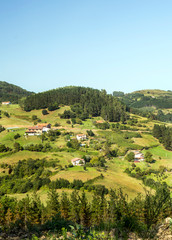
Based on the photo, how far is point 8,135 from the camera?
103000 mm

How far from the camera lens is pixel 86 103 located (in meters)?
163

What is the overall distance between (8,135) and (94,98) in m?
92.0

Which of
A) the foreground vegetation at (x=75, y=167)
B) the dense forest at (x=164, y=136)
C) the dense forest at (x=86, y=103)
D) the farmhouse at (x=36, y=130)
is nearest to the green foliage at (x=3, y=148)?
the foreground vegetation at (x=75, y=167)

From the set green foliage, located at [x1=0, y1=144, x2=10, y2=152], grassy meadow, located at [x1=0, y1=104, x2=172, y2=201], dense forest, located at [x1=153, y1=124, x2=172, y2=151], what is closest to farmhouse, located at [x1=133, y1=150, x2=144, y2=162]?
grassy meadow, located at [x1=0, y1=104, x2=172, y2=201]

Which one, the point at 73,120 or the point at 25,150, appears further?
the point at 73,120

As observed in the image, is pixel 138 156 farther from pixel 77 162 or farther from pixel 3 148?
pixel 3 148

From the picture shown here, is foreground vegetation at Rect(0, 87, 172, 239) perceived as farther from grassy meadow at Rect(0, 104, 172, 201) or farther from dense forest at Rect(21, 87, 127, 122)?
dense forest at Rect(21, 87, 127, 122)

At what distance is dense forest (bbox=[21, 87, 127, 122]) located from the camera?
149m

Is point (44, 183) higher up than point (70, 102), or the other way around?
point (70, 102)

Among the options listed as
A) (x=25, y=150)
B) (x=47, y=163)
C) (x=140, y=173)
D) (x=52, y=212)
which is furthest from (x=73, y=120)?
(x=52, y=212)

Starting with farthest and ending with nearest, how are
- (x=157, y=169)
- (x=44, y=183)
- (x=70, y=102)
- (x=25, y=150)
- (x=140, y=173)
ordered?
(x=70, y=102) < (x=25, y=150) < (x=157, y=169) < (x=140, y=173) < (x=44, y=183)

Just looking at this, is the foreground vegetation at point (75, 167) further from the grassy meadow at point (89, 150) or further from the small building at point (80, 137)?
the small building at point (80, 137)

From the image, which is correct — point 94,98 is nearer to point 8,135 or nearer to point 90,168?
point 8,135

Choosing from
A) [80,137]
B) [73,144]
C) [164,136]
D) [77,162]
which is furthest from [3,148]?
[164,136]
